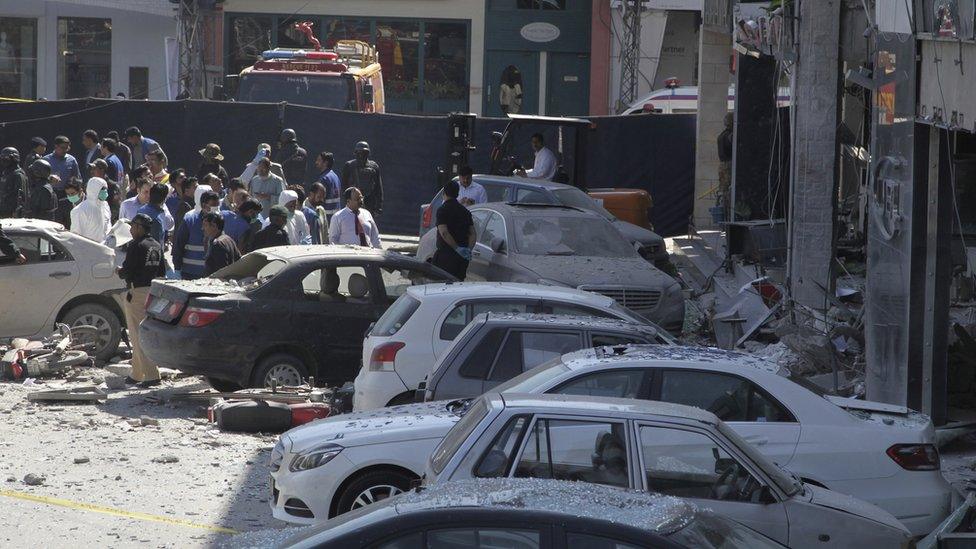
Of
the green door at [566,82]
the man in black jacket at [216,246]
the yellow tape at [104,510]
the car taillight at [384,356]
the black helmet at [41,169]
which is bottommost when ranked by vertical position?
the yellow tape at [104,510]

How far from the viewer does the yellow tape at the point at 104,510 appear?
29.5 feet

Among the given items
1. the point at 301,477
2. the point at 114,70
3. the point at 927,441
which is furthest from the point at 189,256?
the point at 114,70

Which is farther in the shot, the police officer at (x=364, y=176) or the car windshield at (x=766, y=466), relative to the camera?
the police officer at (x=364, y=176)

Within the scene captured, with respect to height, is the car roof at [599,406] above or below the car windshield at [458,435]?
above

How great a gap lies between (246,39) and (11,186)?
23.2m

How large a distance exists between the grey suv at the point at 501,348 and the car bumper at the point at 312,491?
1.57 m

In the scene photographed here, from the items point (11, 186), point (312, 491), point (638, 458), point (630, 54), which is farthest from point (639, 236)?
point (630, 54)

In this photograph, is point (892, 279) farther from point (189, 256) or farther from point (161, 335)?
point (189, 256)

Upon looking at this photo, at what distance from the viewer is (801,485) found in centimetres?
710

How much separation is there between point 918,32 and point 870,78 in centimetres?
169

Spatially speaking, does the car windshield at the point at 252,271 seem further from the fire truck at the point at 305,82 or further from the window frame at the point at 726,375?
the fire truck at the point at 305,82

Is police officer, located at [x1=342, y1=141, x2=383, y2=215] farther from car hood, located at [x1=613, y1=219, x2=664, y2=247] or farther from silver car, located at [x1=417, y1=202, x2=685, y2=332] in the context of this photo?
silver car, located at [x1=417, y1=202, x2=685, y2=332]

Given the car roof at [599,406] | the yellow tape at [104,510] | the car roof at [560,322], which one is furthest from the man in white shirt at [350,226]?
the car roof at [599,406]

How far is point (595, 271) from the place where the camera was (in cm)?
1580
